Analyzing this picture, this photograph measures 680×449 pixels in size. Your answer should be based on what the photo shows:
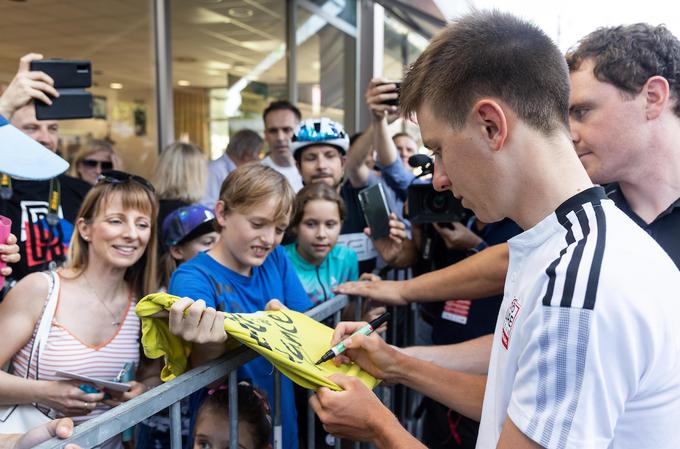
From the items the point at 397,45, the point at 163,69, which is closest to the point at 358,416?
the point at 163,69

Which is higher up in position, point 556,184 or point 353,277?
point 556,184

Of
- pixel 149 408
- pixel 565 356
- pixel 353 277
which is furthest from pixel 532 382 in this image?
pixel 353 277

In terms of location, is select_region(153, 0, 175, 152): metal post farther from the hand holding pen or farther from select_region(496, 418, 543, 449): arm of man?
select_region(496, 418, 543, 449): arm of man

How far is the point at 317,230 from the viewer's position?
307cm

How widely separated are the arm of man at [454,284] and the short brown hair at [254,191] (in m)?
0.44

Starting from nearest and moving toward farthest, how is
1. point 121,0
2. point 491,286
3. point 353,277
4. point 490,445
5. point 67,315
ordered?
point 490,445 < point 67,315 < point 491,286 < point 353,277 < point 121,0

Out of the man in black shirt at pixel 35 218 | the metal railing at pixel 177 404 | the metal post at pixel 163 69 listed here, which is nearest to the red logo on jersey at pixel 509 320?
the metal railing at pixel 177 404

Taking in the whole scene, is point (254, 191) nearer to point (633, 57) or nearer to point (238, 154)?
point (633, 57)

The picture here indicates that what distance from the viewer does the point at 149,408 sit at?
1332 mm

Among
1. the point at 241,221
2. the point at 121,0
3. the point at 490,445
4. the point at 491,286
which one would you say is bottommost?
the point at 490,445

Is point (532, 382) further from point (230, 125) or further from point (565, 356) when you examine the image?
point (230, 125)

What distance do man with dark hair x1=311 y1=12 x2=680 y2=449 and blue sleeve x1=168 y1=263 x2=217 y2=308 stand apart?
71cm

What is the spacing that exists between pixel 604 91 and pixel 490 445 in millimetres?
1198

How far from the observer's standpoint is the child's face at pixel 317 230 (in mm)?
3064
